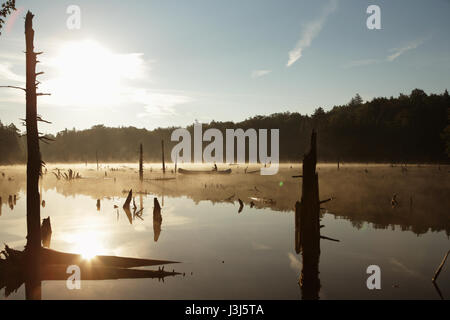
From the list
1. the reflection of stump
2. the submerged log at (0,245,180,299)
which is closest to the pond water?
the submerged log at (0,245,180,299)

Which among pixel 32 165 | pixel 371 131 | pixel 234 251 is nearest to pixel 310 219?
pixel 234 251

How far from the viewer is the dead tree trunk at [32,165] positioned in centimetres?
1213

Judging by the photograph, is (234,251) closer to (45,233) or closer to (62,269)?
(62,269)

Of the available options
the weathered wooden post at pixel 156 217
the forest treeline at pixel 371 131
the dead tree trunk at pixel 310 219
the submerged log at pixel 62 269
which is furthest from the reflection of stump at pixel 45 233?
the forest treeline at pixel 371 131

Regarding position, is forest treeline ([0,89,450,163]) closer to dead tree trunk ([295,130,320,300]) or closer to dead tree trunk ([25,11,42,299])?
dead tree trunk ([25,11,42,299])

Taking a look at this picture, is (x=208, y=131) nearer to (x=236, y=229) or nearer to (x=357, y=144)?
(x=357, y=144)

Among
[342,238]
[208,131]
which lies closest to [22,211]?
[342,238]

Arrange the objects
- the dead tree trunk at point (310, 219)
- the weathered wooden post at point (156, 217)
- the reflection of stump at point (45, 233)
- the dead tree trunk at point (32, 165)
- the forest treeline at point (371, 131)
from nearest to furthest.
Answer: the dead tree trunk at point (310, 219), the dead tree trunk at point (32, 165), the reflection of stump at point (45, 233), the weathered wooden post at point (156, 217), the forest treeline at point (371, 131)

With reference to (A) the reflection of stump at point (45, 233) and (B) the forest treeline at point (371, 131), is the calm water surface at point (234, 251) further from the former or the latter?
(B) the forest treeline at point (371, 131)

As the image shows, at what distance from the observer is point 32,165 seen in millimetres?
12523

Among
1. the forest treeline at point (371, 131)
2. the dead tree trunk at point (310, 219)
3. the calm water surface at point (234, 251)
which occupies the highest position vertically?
the forest treeline at point (371, 131)

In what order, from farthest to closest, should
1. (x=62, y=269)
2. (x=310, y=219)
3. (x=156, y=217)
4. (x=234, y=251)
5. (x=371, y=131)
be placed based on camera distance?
(x=371, y=131)
(x=156, y=217)
(x=234, y=251)
(x=62, y=269)
(x=310, y=219)

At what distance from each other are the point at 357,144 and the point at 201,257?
9067 centimetres

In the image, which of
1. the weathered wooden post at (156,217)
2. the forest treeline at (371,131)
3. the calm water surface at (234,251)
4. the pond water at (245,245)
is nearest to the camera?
the calm water surface at (234,251)
